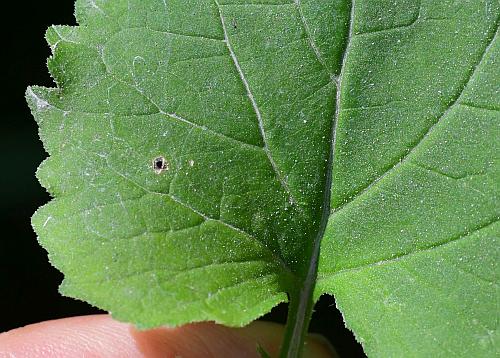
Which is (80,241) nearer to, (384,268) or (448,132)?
(384,268)

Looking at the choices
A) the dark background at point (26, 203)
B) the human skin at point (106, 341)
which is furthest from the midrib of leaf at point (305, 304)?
the dark background at point (26, 203)

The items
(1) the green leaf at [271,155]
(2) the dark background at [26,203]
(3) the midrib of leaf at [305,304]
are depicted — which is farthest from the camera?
(2) the dark background at [26,203]

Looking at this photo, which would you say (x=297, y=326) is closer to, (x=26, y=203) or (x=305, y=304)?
(x=305, y=304)

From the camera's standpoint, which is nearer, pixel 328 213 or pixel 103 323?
pixel 328 213

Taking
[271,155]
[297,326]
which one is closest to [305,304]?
[297,326]

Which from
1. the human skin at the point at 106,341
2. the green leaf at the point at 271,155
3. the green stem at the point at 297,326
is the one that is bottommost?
the human skin at the point at 106,341

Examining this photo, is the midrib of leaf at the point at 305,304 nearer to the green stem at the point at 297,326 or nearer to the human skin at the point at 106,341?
the green stem at the point at 297,326

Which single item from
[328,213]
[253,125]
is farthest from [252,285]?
[253,125]
